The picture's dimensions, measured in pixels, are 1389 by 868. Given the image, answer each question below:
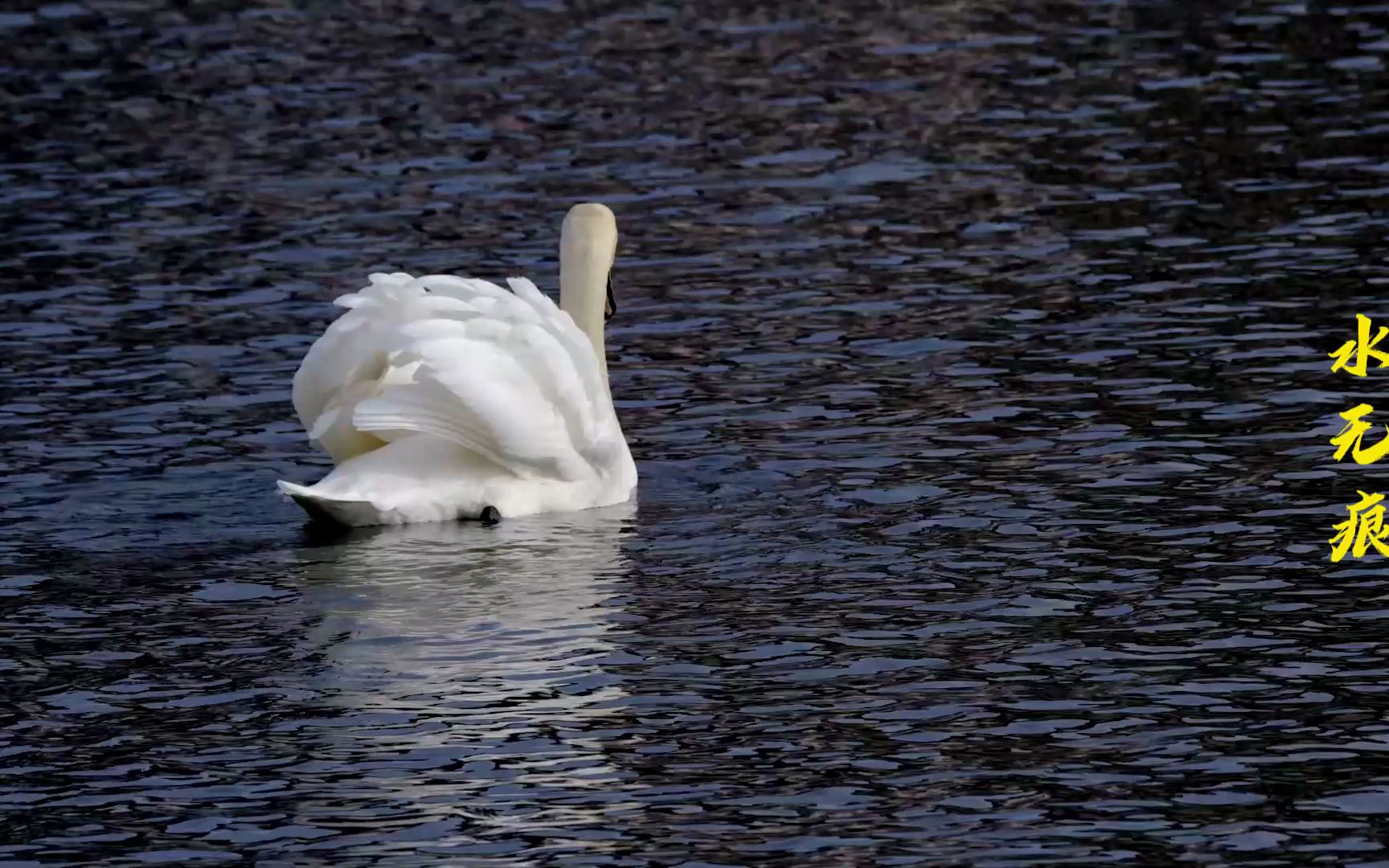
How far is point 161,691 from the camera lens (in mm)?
11711

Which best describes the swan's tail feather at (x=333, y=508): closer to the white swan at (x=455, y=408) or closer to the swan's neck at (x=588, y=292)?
the white swan at (x=455, y=408)

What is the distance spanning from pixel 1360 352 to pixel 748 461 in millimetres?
4254

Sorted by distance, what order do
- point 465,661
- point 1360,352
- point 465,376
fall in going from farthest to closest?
point 1360,352, point 465,376, point 465,661

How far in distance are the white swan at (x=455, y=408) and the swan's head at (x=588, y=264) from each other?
1.36 meters

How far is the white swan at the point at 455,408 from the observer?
46.8 ft

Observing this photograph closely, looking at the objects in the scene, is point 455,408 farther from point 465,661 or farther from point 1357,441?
point 1357,441

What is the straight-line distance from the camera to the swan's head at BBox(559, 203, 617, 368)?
16.4m

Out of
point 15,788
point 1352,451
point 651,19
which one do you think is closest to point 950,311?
point 1352,451

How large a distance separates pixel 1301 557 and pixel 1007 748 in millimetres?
3123

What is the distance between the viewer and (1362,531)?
13617 mm

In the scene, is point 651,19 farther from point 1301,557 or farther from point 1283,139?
point 1301,557

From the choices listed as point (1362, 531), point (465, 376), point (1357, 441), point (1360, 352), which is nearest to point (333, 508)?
point (465, 376)

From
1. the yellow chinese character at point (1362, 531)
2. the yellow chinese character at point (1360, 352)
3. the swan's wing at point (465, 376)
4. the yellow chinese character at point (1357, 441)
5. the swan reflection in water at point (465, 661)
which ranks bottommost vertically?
the swan reflection in water at point (465, 661)

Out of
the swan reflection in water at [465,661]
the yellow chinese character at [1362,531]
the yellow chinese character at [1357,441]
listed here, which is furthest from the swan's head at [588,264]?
the yellow chinese character at [1362,531]
